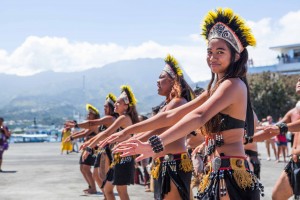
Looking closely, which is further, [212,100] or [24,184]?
[24,184]

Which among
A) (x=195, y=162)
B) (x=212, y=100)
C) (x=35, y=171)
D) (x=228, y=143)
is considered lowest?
(x=35, y=171)

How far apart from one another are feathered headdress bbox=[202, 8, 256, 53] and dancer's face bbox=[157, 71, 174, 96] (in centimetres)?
241

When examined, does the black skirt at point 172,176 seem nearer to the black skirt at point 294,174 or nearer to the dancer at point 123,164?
the black skirt at point 294,174

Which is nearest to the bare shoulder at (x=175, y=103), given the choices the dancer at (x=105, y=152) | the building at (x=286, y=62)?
the dancer at (x=105, y=152)

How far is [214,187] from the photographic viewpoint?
14.8ft

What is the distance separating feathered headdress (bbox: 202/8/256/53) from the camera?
4594 millimetres

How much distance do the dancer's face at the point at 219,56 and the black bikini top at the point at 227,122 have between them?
1.34 feet

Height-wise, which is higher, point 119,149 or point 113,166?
point 119,149

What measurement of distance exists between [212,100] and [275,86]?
176 ft

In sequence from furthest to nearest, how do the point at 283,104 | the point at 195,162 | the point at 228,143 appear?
1. the point at 283,104
2. the point at 195,162
3. the point at 228,143

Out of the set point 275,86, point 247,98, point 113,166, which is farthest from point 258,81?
point 247,98

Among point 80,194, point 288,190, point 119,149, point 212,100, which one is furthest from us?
point 80,194

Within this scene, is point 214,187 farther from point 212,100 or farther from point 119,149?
point 119,149

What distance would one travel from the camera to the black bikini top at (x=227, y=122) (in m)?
4.41
